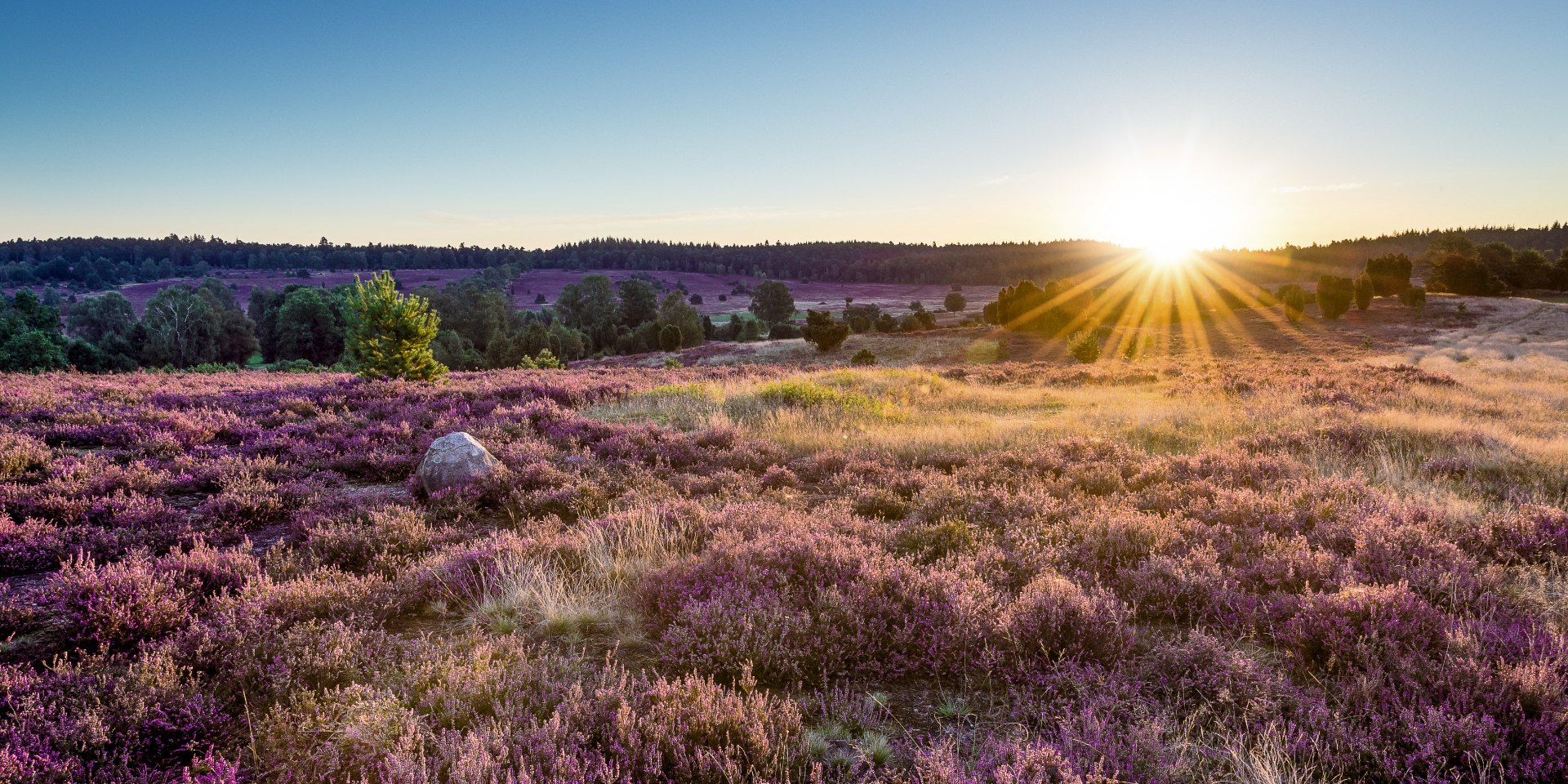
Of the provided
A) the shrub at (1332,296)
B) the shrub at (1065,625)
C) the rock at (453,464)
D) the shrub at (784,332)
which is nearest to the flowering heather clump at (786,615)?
the shrub at (1065,625)

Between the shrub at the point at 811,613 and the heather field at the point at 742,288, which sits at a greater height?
the heather field at the point at 742,288

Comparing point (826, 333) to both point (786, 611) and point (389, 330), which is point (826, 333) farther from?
point (786, 611)

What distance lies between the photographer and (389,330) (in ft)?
69.4

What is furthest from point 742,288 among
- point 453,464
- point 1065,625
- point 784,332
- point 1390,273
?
point 1065,625

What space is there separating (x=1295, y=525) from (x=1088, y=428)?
5927 millimetres

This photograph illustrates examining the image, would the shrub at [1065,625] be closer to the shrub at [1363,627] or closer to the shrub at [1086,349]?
the shrub at [1363,627]

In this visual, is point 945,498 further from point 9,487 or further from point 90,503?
point 9,487

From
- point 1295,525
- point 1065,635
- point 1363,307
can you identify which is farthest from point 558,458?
point 1363,307

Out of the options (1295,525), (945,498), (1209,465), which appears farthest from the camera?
(1209,465)

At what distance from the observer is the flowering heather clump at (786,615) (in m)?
3.07

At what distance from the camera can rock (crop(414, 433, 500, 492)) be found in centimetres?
830

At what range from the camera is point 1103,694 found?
353 centimetres

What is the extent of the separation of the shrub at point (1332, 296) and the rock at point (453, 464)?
2658 inches

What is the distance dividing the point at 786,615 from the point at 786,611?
6cm
